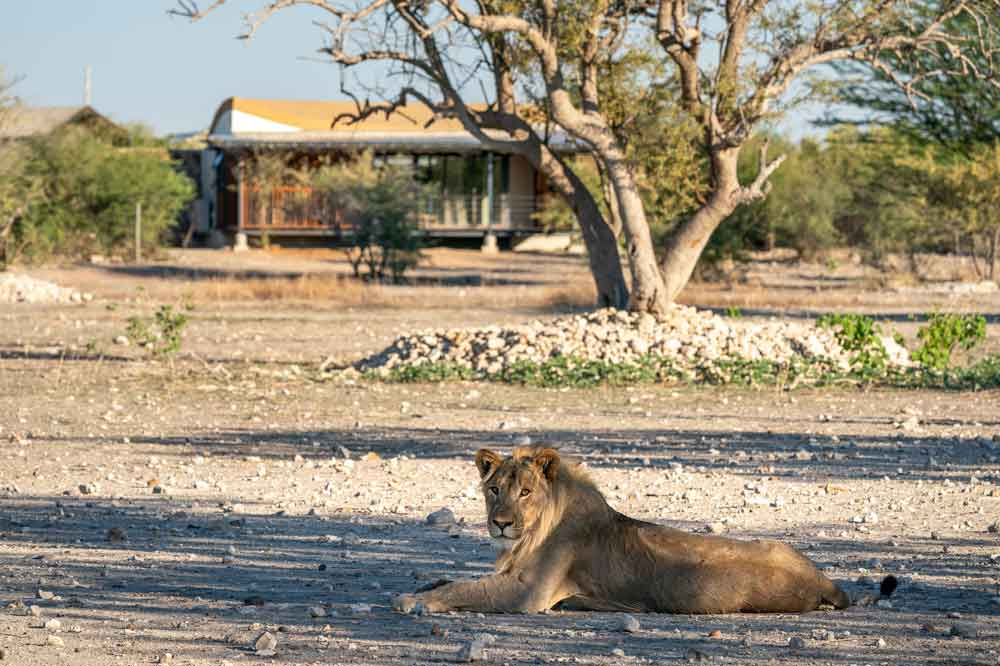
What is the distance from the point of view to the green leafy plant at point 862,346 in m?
19.9

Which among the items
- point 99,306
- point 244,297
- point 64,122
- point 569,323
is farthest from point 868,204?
point 64,122

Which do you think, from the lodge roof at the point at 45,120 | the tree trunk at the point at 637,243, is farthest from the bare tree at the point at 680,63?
the lodge roof at the point at 45,120

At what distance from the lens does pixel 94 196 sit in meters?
51.2

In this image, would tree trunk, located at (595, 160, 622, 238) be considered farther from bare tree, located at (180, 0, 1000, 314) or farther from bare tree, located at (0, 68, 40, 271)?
bare tree, located at (0, 68, 40, 271)

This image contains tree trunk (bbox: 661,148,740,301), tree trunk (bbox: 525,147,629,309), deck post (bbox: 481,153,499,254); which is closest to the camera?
tree trunk (bbox: 661,148,740,301)

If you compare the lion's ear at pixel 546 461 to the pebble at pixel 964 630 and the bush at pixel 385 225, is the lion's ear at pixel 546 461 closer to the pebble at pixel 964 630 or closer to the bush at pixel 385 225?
the pebble at pixel 964 630

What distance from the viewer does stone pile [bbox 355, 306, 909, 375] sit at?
807 inches

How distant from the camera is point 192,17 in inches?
744

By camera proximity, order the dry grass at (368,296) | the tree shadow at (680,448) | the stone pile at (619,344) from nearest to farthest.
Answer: the tree shadow at (680,448) < the stone pile at (619,344) < the dry grass at (368,296)

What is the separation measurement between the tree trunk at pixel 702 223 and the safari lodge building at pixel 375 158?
2938cm

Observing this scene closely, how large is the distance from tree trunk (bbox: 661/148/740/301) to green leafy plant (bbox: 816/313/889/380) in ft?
8.28

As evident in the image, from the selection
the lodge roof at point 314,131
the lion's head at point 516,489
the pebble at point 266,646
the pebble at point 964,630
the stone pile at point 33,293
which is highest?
the lodge roof at point 314,131

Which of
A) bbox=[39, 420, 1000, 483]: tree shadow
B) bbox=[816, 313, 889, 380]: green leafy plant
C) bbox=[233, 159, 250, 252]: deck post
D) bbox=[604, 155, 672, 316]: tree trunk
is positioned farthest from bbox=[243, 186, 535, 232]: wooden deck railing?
bbox=[39, 420, 1000, 483]: tree shadow

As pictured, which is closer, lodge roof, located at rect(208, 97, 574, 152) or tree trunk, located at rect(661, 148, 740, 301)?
tree trunk, located at rect(661, 148, 740, 301)
